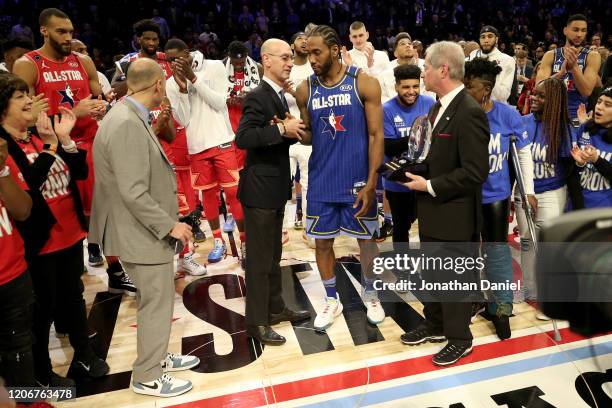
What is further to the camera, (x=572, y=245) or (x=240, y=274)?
(x=240, y=274)

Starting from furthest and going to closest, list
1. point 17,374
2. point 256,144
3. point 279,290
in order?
point 279,290
point 256,144
point 17,374

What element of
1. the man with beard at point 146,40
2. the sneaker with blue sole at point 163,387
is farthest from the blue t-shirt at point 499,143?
the man with beard at point 146,40

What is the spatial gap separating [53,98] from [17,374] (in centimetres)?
220

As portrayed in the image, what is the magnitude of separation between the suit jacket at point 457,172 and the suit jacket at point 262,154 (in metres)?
0.88

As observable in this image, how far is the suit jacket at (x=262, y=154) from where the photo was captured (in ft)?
9.93

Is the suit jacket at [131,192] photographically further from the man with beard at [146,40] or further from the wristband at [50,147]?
the man with beard at [146,40]

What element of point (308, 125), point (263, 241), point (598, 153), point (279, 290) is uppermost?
point (308, 125)

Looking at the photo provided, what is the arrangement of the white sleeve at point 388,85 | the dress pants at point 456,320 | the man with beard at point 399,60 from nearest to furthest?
the dress pants at point 456,320
the man with beard at point 399,60
the white sleeve at point 388,85

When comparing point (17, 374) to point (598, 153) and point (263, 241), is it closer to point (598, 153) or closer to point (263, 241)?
point (263, 241)

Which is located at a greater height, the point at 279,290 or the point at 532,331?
the point at 279,290

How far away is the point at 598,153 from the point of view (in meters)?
3.06

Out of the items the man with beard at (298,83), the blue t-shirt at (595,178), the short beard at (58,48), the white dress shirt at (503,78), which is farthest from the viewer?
the white dress shirt at (503,78)

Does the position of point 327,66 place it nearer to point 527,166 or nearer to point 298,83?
point 527,166

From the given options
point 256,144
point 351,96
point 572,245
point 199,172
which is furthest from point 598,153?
point 199,172
